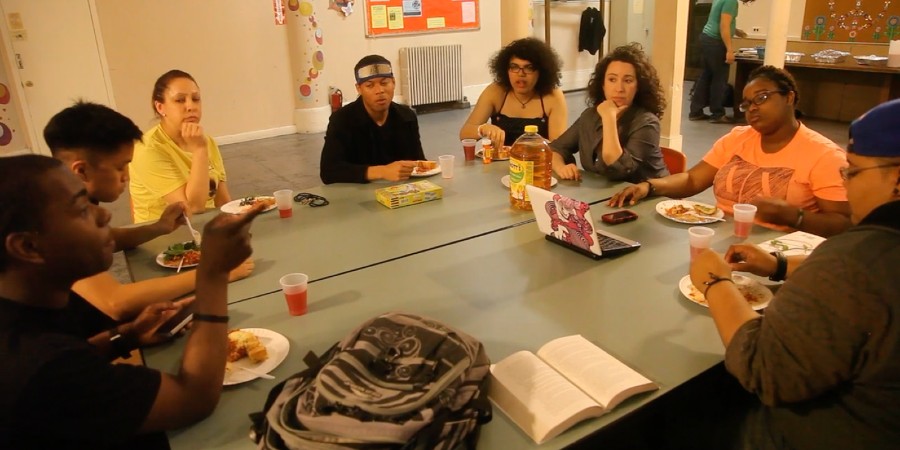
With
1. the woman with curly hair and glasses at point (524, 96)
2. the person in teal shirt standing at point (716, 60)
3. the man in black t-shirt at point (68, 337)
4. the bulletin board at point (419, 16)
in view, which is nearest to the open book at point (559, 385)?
the man in black t-shirt at point (68, 337)

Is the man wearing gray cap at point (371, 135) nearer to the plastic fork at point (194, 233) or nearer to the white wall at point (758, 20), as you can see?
the plastic fork at point (194, 233)

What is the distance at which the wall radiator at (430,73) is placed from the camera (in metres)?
7.99

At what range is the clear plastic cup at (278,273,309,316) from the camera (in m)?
1.61

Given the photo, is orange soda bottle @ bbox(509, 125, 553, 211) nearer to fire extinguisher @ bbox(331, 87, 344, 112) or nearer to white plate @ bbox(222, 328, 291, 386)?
white plate @ bbox(222, 328, 291, 386)

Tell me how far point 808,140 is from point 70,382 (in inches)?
91.3

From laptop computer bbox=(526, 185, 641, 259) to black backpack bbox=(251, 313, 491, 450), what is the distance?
0.75 metres

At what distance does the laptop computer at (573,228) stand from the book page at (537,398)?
0.64 m

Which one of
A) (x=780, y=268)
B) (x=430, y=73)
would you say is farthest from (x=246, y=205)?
(x=430, y=73)

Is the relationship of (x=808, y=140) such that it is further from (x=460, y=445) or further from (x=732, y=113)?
(x=732, y=113)

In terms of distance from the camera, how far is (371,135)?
10.2ft

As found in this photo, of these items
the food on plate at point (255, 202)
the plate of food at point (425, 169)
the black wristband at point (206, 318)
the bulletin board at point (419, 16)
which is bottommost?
the food on plate at point (255, 202)

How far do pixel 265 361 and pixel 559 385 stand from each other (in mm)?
666

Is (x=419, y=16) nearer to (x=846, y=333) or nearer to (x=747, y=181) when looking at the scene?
(x=747, y=181)

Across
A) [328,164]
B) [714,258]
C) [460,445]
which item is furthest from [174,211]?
[714,258]
